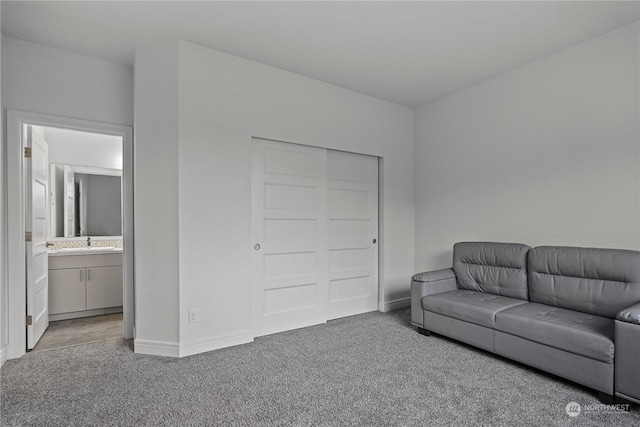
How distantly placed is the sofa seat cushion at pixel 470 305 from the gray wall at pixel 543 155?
77cm

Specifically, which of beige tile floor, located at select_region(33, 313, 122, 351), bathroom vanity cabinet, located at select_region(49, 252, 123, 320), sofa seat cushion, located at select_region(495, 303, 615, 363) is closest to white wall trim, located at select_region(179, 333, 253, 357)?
beige tile floor, located at select_region(33, 313, 122, 351)

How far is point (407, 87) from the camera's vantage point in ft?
13.2

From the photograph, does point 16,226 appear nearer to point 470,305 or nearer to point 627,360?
point 470,305

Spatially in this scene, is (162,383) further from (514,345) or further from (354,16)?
(354,16)

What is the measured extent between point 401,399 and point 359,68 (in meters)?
3.04

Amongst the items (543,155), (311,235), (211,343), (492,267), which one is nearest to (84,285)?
(211,343)

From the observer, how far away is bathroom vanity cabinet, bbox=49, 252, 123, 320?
158 inches

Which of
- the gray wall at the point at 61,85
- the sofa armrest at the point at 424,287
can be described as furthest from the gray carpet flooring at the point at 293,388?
the gray wall at the point at 61,85

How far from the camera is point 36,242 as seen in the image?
10.4 feet

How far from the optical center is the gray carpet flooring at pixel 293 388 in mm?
1996

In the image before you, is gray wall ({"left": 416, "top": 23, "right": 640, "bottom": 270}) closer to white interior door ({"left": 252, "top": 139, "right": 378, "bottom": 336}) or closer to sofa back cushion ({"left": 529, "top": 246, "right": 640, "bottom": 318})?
sofa back cushion ({"left": 529, "top": 246, "right": 640, "bottom": 318})

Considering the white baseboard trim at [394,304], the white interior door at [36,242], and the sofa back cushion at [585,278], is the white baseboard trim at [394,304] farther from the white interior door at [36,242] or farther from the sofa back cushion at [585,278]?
the white interior door at [36,242]

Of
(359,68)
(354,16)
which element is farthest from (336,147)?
(354,16)

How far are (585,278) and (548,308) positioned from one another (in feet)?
1.23
